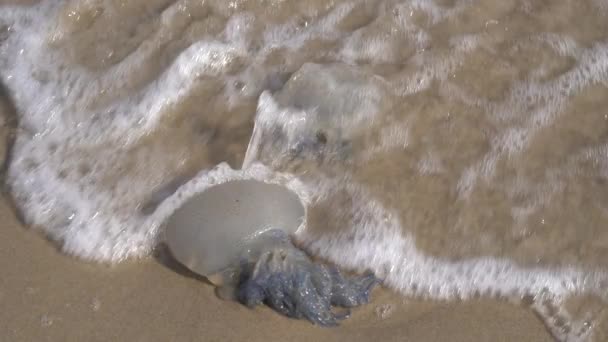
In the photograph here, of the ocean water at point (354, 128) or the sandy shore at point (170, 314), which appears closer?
the sandy shore at point (170, 314)

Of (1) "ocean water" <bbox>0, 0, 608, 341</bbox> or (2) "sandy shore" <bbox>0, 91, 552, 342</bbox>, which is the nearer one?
(2) "sandy shore" <bbox>0, 91, 552, 342</bbox>

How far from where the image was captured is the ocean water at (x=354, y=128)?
2.72 m

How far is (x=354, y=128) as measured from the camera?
3035mm

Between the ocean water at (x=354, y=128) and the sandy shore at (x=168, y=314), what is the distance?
0.08 metres

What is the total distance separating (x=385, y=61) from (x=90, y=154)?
4.51ft

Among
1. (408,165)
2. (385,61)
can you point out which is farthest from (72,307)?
(385,61)

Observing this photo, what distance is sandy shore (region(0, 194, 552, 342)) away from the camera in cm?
248

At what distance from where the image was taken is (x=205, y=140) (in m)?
3.04

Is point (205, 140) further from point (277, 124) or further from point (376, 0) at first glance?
point (376, 0)

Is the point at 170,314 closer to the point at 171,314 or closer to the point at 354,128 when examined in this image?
the point at 171,314

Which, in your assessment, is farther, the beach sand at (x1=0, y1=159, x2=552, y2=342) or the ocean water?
the ocean water

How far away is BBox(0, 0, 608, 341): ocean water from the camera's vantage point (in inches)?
107

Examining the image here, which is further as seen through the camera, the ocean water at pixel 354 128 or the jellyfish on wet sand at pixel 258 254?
the ocean water at pixel 354 128

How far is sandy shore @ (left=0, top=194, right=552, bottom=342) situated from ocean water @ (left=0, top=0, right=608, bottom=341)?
0.27 feet
